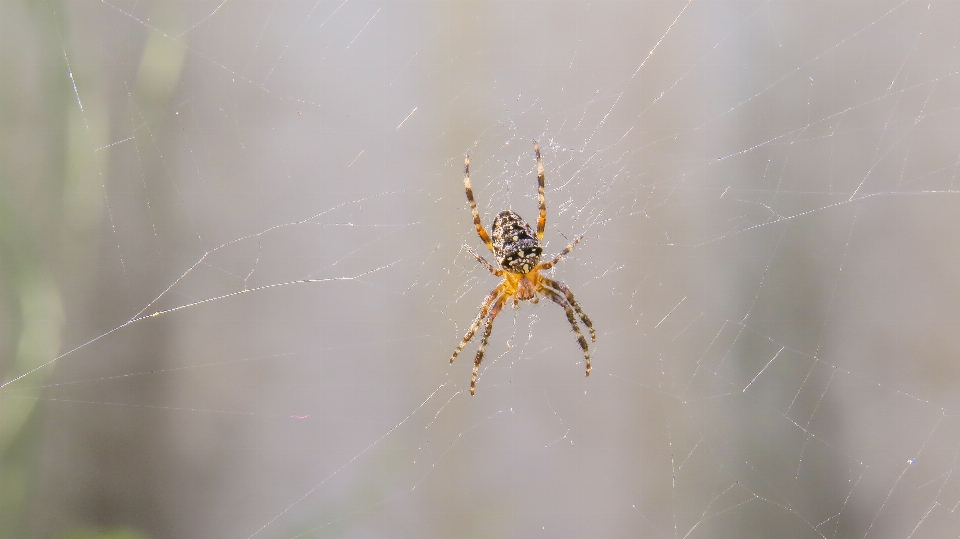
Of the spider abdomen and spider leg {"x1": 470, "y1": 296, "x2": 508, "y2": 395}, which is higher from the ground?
the spider abdomen

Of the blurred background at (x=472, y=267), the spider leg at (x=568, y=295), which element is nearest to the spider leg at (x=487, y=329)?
the spider leg at (x=568, y=295)

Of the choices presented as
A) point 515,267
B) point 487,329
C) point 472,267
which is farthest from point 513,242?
point 472,267

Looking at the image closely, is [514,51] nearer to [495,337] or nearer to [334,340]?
[495,337]

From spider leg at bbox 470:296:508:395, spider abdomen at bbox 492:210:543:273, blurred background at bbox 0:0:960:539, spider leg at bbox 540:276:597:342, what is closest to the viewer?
spider abdomen at bbox 492:210:543:273

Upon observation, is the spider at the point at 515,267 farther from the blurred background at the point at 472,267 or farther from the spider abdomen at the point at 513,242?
the blurred background at the point at 472,267

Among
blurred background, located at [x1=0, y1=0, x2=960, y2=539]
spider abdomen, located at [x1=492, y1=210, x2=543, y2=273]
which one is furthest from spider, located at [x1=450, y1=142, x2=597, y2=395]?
blurred background, located at [x1=0, y1=0, x2=960, y2=539]

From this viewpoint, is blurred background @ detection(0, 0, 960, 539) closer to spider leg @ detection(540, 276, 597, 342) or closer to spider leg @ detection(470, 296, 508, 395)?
spider leg @ detection(540, 276, 597, 342)

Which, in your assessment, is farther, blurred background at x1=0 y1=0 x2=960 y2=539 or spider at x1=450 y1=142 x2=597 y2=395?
blurred background at x1=0 y1=0 x2=960 y2=539
